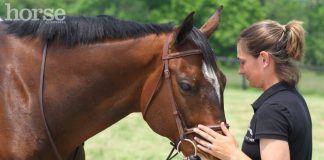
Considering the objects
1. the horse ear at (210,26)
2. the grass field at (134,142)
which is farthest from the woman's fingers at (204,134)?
the grass field at (134,142)

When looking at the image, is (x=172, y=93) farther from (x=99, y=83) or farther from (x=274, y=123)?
(x=274, y=123)

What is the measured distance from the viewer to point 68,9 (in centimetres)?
4094

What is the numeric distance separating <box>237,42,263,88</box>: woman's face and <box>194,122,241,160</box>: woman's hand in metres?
0.29

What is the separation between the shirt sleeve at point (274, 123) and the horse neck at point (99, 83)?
2.56ft

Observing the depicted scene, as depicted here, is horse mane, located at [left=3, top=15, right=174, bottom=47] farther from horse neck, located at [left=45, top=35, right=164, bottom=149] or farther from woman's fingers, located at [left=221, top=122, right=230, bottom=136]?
woman's fingers, located at [left=221, top=122, right=230, bottom=136]

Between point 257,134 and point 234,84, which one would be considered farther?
point 234,84

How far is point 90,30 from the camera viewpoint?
309 cm

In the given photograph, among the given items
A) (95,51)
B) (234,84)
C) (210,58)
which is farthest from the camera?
(234,84)

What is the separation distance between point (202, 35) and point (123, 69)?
507 mm

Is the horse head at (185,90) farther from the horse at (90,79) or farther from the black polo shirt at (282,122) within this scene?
the black polo shirt at (282,122)

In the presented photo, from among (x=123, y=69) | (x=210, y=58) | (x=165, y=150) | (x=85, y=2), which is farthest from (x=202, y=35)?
(x=85, y=2)

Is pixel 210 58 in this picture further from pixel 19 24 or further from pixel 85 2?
pixel 85 2

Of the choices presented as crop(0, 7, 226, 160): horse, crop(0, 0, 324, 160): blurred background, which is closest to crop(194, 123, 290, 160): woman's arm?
crop(0, 7, 226, 160): horse

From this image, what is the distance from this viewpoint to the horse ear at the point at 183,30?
277 centimetres
